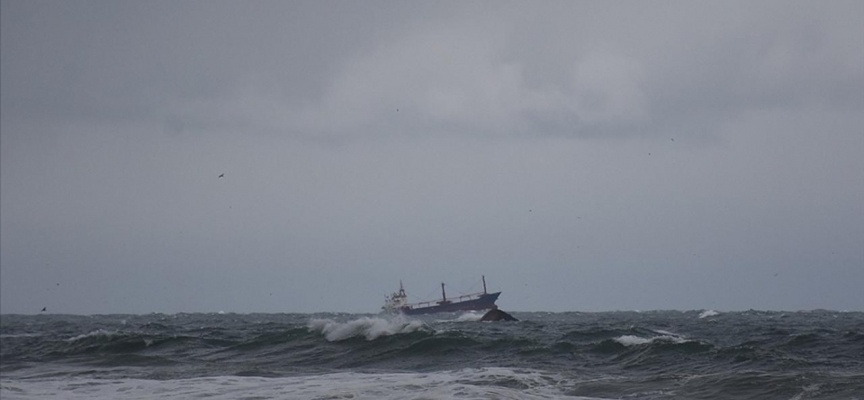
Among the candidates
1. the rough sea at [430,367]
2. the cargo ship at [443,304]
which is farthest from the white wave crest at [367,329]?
the cargo ship at [443,304]

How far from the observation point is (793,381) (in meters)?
17.9

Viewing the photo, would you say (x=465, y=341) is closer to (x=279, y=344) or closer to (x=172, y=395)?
(x=279, y=344)

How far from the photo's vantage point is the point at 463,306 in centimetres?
12812

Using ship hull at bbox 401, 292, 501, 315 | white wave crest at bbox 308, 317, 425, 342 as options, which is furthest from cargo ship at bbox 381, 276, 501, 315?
white wave crest at bbox 308, 317, 425, 342

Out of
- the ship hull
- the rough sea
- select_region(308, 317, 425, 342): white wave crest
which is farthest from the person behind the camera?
the ship hull

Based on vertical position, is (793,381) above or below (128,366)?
below

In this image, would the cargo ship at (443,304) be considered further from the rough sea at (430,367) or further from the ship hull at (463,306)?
the rough sea at (430,367)

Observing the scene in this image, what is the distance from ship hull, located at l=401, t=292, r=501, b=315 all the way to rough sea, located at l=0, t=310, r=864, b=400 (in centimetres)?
8951

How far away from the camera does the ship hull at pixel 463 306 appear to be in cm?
12512

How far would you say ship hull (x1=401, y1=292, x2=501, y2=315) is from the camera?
12512 centimetres

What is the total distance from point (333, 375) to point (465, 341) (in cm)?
849

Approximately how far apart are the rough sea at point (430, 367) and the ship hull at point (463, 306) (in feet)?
294

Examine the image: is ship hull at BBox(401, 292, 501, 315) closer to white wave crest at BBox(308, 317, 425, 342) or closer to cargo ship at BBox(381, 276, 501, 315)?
cargo ship at BBox(381, 276, 501, 315)

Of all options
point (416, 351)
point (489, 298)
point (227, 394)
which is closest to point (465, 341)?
point (416, 351)
